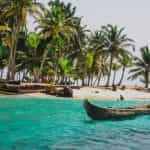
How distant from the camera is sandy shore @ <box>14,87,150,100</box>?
4811cm

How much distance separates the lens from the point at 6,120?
856 inches

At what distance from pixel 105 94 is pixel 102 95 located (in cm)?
77

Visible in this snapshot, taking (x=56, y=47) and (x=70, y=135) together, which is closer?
(x=70, y=135)

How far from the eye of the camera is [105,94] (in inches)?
2053

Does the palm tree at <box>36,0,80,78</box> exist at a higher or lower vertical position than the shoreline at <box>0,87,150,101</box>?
higher

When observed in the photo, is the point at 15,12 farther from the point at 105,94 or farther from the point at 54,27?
the point at 105,94

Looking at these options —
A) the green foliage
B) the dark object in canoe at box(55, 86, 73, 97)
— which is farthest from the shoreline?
the green foliage

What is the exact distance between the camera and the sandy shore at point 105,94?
48.1m

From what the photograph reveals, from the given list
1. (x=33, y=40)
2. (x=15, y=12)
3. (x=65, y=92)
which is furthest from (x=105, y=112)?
(x=33, y=40)

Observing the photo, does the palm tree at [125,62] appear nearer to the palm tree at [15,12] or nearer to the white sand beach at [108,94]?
the white sand beach at [108,94]

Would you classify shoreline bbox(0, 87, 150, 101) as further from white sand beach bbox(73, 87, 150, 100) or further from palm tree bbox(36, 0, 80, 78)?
palm tree bbox(36, 0, 80, 78)

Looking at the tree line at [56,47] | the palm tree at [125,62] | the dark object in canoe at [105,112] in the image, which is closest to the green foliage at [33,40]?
the tree line at [56,47]

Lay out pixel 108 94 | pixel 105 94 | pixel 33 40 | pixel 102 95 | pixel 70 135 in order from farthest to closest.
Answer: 1. pixel 33 40
2. pixel 108 94
3. pixel 105 94
4. pixel 102 95
5. pixel 70 135

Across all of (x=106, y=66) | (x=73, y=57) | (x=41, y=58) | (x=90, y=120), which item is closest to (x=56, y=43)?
(x=41, y=58)
